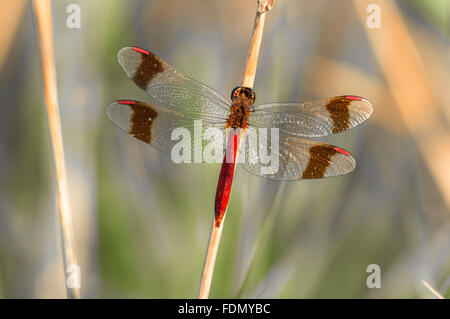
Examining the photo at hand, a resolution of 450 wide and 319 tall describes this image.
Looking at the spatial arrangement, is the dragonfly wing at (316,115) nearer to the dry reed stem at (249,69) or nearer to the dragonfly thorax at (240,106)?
the dragonfly thorax at (240,106)

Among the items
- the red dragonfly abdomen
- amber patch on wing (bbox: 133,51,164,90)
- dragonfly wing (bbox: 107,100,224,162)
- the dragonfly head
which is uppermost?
amber patch on wing (bbox: 133,51,164,90)

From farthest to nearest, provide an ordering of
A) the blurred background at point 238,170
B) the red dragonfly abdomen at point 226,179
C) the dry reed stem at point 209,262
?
1. the blurred background at point 238,170
2. the red dragonfly abdomen at point 226,179
3. the dry reed stem at point 209,262

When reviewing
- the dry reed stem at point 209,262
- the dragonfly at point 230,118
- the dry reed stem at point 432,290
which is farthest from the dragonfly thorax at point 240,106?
the dry reed stem at point 432,290

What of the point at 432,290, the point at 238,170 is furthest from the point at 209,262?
the point at 432,290

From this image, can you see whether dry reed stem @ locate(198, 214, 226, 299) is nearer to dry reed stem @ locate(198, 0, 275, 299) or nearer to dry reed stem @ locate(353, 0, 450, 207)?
dry reed stem @ locate(198, 0, 275, 299)

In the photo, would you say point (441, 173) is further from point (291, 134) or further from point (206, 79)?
point (206, 79)

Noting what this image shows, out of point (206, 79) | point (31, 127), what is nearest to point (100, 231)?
point (31, 127)

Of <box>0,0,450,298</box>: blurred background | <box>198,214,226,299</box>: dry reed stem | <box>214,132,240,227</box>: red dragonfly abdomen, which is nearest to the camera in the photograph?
<box>198,214,226,299</box>: dry reed stem

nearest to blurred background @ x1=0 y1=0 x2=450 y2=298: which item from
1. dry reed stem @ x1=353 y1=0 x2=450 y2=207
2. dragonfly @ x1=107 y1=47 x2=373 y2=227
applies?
dry reed stem @ x1=353 y1=0 x2=450 y2=207
